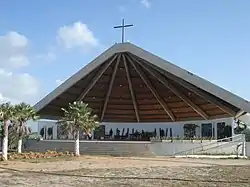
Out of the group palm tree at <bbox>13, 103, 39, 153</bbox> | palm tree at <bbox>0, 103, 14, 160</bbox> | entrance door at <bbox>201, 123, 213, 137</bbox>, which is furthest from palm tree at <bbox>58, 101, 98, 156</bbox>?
entrance door at <bbox>201, 123, 213, 137</bbox>

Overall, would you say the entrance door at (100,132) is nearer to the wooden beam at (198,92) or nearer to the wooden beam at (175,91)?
the wooden beam at (175,91)

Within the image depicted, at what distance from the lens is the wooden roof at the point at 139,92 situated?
126ft

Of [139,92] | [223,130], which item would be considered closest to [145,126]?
[139,92]

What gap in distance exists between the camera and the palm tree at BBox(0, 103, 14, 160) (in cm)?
2955

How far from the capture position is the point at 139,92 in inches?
1994

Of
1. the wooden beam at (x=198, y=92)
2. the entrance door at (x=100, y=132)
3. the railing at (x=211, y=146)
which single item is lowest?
the railing at (x=211, y=146)

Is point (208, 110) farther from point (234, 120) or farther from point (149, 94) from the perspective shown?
point (149, 94)

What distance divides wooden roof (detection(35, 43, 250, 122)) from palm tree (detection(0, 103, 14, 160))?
12994 millimetres

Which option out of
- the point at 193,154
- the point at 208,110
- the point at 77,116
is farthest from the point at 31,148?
the point at 208,110

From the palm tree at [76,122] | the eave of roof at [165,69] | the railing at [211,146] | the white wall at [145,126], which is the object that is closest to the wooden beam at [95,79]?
the eave of roof at [165,69]

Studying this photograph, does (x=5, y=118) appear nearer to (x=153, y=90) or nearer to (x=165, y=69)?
(x=165, y=69)

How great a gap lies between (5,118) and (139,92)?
2347 cm

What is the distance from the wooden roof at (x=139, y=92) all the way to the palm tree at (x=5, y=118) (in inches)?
512

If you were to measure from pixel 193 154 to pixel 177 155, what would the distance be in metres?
1.49
